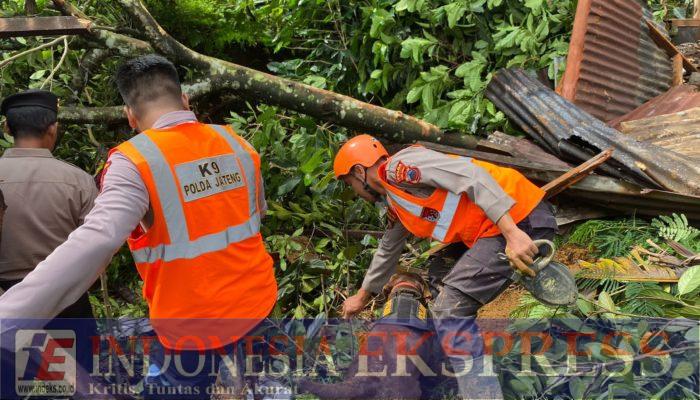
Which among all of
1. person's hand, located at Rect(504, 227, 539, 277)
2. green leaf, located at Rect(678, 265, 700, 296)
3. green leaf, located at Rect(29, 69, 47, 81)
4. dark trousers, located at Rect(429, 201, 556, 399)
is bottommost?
green leaf, located at Rect(678, 265, 700, 296)

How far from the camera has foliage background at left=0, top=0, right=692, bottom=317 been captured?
4586 mm

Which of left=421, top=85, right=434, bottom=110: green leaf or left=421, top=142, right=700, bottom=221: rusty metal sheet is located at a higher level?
left=421, top=85, right=434, bottom=110: green leaf

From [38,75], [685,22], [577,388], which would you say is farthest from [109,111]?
[685,22]

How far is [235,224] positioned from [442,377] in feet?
4.11

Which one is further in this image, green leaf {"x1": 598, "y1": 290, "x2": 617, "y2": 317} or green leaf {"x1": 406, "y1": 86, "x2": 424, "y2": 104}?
green leaf {"x1": 406, "y1": 86, "x2": 424, "y2": 104}

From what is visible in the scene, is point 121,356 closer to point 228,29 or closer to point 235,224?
point 235,224

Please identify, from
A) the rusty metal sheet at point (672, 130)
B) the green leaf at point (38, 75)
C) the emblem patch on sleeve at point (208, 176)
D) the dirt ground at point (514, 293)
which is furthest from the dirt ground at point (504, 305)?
the green leaf at point (38, 75)

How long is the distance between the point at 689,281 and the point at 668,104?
2115 millimetres

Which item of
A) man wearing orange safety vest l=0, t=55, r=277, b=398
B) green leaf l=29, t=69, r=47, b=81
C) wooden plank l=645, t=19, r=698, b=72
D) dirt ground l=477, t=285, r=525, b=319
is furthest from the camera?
wooden plank l=645, t=19, r=698, b=72

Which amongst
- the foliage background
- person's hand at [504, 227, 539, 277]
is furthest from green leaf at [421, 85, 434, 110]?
person's hand at [504, 227, 539, 277]

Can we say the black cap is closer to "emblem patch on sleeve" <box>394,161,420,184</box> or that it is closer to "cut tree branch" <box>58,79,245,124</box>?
"cut tree branch" <box>58,79,245,124</box>

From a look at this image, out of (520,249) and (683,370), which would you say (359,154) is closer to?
(520,249)

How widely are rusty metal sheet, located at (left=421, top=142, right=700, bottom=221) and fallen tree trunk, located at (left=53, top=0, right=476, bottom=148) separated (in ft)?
1.34

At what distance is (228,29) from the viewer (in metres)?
6.19
